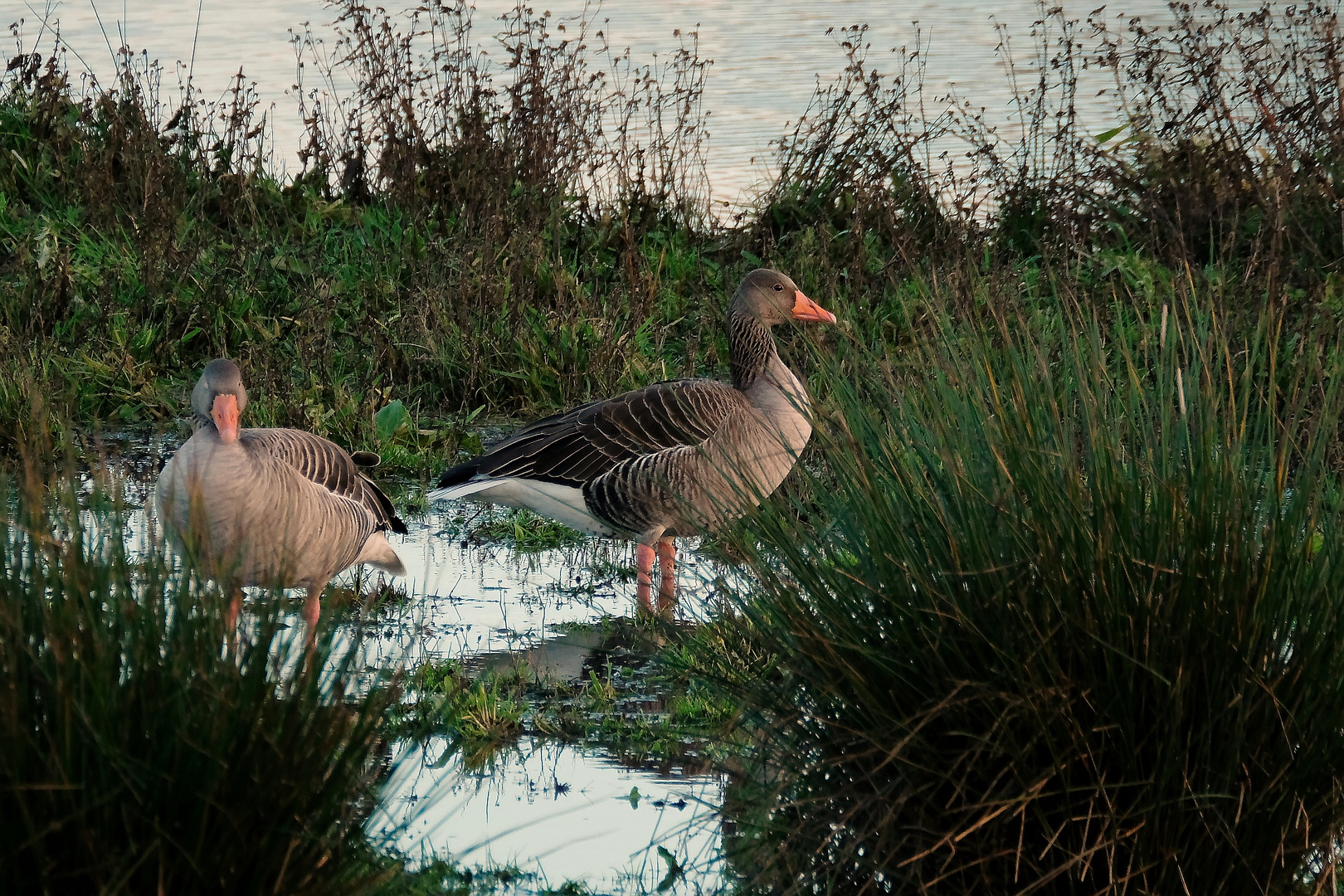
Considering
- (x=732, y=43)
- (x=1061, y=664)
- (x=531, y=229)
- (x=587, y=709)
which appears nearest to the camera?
(x=1061, y=664)

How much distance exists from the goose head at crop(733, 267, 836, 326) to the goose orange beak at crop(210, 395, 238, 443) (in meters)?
2.50

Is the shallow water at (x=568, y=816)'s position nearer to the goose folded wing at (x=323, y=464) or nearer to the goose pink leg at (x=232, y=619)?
the goose pink leg at (x=232, y=619)

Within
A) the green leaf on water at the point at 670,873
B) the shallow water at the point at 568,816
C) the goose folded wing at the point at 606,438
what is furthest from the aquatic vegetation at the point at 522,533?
the green leaf on water at the point at 670,873

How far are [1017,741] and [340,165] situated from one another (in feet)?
33.4

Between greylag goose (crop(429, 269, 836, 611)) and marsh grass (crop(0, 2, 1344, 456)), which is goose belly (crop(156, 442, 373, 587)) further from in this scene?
marsh grass (crop(0, 2, 1344, 456))

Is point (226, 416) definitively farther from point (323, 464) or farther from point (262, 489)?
point (323, 464)

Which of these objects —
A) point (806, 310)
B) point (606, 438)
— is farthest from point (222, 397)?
point (806, 310)

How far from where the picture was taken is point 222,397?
525 cm

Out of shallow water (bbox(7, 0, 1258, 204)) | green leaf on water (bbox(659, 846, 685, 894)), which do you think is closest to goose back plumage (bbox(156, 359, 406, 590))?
green leaf on water (bbox(659, 846, 685, 894))

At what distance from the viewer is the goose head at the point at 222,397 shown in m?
5.23

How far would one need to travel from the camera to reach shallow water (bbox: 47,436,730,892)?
365 cm

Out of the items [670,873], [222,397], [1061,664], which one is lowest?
[670,873]

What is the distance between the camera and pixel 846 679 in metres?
3.12

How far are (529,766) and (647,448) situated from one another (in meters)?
2.12
